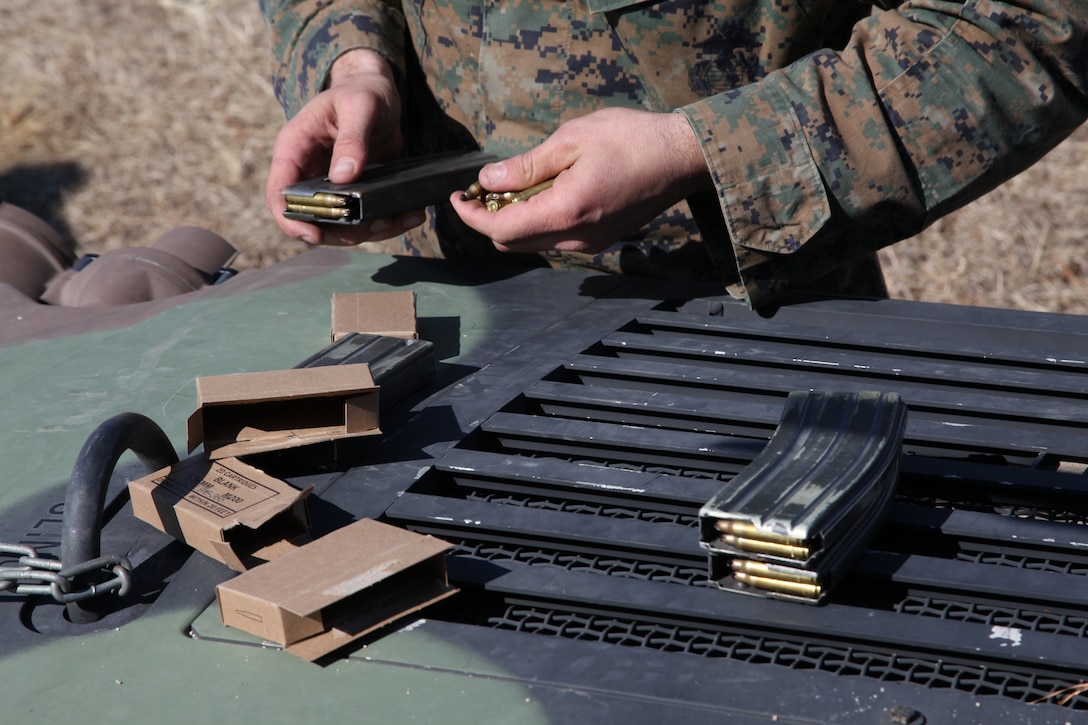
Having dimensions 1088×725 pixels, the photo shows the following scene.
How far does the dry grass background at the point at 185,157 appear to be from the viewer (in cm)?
445

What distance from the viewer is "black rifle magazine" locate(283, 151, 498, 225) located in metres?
1.78

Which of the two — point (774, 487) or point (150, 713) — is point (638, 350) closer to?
point (774, 487)

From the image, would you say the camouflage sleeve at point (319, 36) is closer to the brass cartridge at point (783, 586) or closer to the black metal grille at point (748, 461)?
the black metal grille at point (748, 461)

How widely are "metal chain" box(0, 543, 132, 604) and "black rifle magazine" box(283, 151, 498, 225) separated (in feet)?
2.60

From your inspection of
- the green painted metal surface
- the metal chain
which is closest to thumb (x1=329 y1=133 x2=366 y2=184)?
Answer: the green painted metal surface

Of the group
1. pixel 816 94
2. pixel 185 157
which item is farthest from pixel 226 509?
pixel 185 157

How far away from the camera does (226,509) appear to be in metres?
1.12

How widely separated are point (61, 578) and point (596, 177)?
34.2 inches

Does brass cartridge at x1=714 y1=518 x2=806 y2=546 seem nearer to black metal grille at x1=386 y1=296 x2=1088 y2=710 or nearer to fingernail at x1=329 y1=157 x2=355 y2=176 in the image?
black metal grille at x1=386 y1=296 x2=1088 y2=710

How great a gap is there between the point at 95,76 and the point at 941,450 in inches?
228

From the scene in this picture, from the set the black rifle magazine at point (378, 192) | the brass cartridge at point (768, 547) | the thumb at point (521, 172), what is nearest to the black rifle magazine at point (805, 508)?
→ the brass cartridge at point (768, 547)

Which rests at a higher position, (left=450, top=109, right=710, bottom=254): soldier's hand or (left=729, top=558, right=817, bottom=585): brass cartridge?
(left=450, top=109, right=710, bottom=254): soldier's hand

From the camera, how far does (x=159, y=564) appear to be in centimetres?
116

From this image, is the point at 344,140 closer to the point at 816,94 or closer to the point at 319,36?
the point at 319,36
